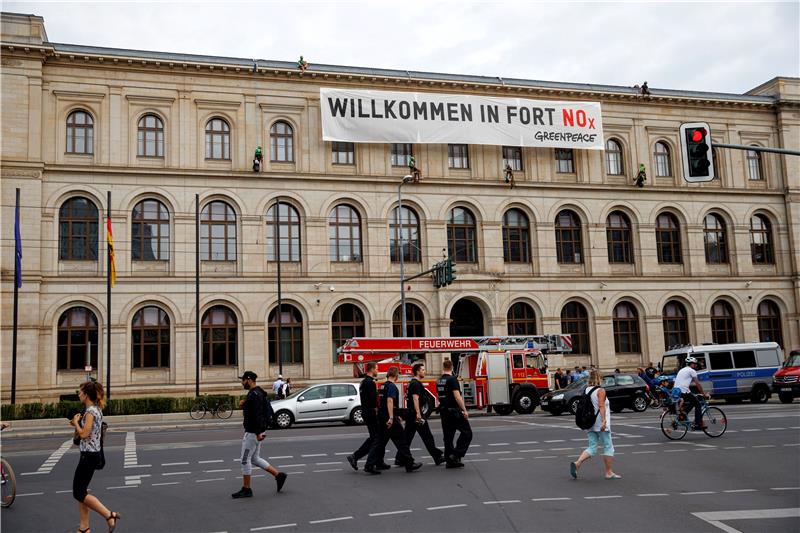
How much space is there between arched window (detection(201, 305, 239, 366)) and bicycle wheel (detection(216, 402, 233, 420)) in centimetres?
618

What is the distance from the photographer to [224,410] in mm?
31641

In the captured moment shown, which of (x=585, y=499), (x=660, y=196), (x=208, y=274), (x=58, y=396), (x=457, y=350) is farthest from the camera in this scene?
(x=660, y=196)

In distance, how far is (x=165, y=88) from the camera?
38375 millimetres

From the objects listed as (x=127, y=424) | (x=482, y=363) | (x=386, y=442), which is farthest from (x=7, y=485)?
(x=482, y=363)

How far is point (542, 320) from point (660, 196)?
11.1 m

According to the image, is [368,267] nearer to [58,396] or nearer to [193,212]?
[193,212]

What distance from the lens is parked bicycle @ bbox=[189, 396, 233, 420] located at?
3123cm

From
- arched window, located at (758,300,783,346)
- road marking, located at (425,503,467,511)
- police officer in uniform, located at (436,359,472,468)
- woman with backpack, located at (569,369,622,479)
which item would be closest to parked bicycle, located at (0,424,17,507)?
road marking, located at (425,503,467,511)

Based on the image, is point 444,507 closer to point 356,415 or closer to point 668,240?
point 356,415

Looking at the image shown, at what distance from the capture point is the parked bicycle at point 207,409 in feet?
102

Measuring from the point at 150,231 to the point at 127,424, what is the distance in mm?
11600

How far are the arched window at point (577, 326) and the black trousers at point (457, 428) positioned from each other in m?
30.2

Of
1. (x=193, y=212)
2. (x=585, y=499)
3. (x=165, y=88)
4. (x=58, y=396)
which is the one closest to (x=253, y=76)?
(x=165, y=88)

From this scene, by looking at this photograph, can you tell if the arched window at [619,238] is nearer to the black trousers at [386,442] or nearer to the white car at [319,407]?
the white car at [319,407]
